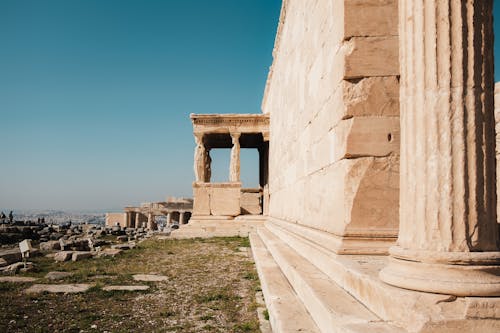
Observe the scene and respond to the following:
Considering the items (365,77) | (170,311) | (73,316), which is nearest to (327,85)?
(365,77)

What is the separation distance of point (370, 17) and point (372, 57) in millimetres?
421

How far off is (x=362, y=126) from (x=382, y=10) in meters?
1.21

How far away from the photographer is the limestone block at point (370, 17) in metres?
3.99

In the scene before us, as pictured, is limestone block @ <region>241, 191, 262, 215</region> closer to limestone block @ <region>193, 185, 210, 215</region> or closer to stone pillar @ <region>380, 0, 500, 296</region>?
limestone block @ <region>193, 185, 210, 215</region>

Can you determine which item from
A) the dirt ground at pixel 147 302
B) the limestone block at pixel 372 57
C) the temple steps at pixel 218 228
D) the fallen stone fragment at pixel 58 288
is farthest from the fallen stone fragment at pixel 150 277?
the temple steps at pixel 218 228

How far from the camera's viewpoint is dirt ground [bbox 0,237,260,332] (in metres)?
4.41

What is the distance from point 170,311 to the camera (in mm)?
4926

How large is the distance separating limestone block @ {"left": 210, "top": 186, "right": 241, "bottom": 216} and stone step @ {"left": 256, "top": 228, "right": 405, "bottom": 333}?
13257 mm

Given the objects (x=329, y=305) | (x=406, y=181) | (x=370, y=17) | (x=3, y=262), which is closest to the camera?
(x=406, y=181)

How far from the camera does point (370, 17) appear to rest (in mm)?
4008

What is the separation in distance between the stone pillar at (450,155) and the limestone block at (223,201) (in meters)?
15.3

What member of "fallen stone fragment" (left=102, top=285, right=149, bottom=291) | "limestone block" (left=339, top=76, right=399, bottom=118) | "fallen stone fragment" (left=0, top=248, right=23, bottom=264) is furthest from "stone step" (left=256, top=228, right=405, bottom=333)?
"fallen stone fragment" (left=0, top=248, right=23, bottom=264)

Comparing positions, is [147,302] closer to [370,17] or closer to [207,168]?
[370,17]

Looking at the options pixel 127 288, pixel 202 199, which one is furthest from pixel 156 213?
pixel 127 288
